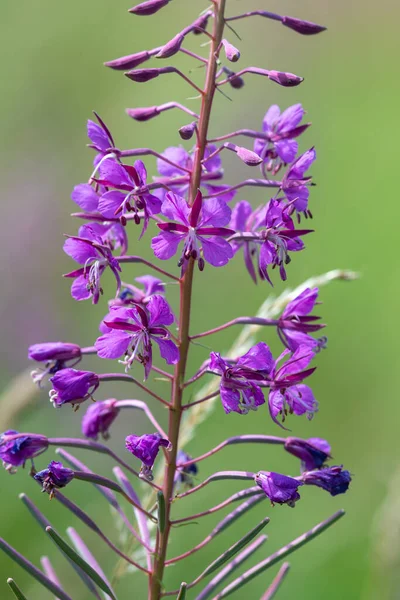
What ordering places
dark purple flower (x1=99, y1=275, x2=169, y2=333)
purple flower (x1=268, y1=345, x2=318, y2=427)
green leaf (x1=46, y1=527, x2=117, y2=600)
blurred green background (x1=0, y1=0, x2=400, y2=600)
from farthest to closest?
blurred green background (x1=0, y1=0, x2=400, y2=600) → dark purple flower (x1=99, y1=275, x2=169, y2=333) → purple flower (x1=268, y1=345, x2=318, y2=427) → green leaf (x1=46, y1=527, x2=117, y2=600)

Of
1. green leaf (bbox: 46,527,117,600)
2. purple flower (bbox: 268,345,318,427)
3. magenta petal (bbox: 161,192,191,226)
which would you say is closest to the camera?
green leaf (bbox: 46,527,117,600)

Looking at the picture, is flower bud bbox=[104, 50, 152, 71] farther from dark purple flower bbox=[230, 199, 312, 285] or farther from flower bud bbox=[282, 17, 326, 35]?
dark purple flower bbox=[230, 199, 312, 285]

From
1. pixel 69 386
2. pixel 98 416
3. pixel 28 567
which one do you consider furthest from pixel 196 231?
pixel 28 567

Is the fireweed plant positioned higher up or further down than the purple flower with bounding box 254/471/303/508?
higher up

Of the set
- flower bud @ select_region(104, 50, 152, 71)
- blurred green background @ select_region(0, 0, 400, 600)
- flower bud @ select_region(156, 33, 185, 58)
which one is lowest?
blurred green background @ select_region(0, 0, 400, 600)

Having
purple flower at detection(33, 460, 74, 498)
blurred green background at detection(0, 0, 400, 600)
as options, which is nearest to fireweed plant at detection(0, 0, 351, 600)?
purple flower at detection(33, 460, 74, 498)

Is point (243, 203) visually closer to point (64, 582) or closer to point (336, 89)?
point (64, 582)

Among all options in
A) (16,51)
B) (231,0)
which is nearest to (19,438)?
(16,51)

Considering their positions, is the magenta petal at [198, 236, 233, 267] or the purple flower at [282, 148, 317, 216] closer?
the magenta petal at [198, 236, 233, 267]
